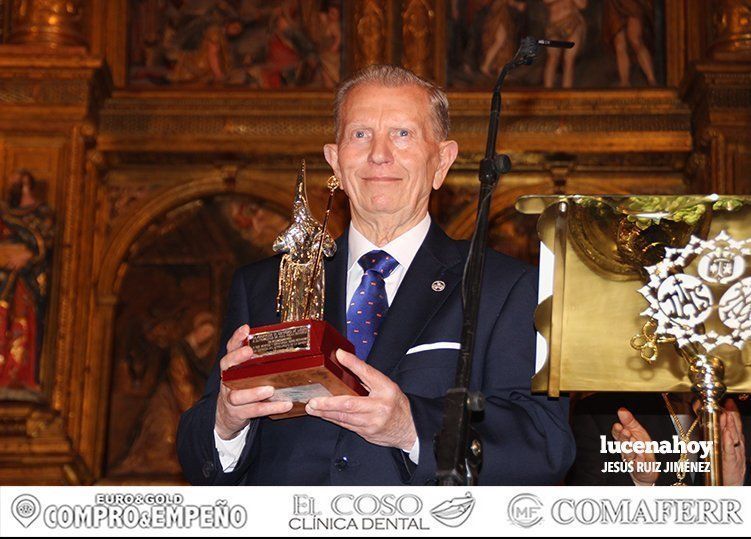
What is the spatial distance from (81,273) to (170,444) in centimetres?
137

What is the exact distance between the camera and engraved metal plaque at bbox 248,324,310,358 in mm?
3346

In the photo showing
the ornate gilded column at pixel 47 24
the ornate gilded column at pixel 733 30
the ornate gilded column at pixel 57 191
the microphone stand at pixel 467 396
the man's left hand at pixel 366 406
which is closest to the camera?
the microphone stand at pixel 467 396

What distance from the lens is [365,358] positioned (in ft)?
12.4

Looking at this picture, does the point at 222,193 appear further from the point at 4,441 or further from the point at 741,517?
the point at 741,517

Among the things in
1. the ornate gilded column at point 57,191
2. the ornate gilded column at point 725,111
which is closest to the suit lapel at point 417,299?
the ornate gilded column at point 57,191

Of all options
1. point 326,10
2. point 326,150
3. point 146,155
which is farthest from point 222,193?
point 326,150

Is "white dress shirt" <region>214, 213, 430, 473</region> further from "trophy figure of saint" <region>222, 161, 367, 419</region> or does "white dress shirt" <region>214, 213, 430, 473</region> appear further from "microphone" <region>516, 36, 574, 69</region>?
"microphone" <region>516, 36, 574, 69</region>

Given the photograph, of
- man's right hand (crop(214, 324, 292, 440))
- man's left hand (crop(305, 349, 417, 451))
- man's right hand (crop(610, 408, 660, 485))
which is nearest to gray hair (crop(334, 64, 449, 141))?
man's right hand (crop(214, 324, 292, 440))

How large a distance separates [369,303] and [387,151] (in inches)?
17.9

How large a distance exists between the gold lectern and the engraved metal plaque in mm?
675

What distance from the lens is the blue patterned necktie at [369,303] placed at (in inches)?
151

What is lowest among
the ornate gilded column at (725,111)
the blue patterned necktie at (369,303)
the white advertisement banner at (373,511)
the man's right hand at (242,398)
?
the white advertisement banner at (373,511)

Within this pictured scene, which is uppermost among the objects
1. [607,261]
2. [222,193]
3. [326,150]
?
[222,193]

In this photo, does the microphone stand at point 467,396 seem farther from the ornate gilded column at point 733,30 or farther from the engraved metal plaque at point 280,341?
the ornate gilded column at point 733,30
